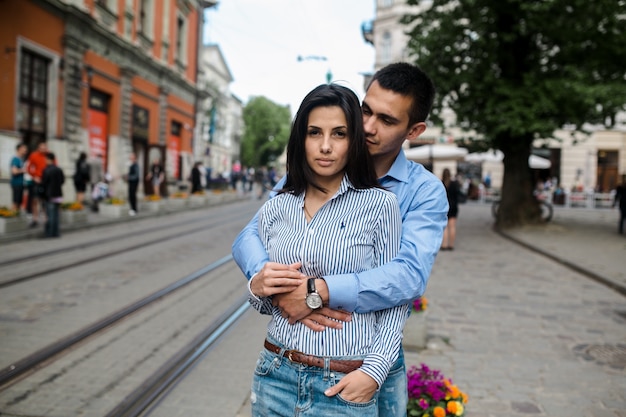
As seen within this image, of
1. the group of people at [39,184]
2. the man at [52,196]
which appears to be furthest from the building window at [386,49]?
the man at [52,196]

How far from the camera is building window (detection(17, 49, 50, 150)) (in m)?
16.6

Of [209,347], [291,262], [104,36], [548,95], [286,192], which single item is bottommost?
[209,347]

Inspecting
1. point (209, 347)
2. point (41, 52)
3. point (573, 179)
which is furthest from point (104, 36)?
point (573, 179)

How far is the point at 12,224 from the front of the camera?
11.6 meters

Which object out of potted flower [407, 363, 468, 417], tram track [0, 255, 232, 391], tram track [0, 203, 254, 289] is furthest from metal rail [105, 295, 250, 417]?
tram track [0, 203, 254, 289]

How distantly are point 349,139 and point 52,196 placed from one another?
1162 cm

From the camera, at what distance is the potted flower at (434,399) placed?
9.88 ft

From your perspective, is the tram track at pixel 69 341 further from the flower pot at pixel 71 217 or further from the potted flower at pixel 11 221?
the flower pot at pixel 71 217

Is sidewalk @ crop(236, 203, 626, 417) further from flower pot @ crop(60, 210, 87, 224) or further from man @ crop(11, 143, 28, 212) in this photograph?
man @ crop(11, 143, 28, 212)

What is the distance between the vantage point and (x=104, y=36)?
21.5 metres

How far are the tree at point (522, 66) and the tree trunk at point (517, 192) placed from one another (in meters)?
0.03

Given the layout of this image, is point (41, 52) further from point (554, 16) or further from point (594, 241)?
point (594, 241)

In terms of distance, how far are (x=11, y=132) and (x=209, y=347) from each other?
42.6ft

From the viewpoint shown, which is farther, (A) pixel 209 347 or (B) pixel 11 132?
(B) pixel 11 132
